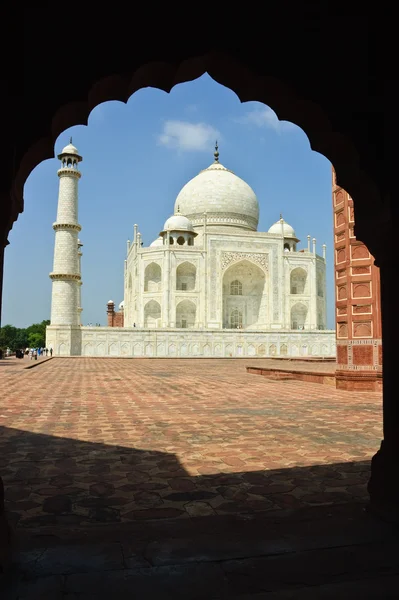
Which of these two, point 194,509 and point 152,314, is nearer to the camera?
point 194,509

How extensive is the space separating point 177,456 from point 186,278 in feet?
101

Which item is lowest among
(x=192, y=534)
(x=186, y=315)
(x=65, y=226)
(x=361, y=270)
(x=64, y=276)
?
(x=192, y=534)

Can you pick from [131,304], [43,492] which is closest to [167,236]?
[131,304]

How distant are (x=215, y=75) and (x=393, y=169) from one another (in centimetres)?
111

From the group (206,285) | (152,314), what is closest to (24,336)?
(152,314)

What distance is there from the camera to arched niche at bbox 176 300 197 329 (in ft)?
112

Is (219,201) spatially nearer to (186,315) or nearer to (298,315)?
(186,315)

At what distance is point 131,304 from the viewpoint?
38.3 m

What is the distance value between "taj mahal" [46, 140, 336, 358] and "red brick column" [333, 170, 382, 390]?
64.7 ft

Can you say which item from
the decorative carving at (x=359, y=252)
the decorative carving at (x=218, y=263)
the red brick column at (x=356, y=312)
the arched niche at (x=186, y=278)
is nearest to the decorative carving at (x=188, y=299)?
the decorative carving at (x=218, y=263)

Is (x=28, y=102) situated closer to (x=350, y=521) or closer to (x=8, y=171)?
(x=8, y=171)

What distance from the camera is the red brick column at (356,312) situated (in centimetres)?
880

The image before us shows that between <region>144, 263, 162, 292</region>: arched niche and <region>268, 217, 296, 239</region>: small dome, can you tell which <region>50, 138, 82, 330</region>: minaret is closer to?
<region>144, 263, 162, 292</region>: arched niche

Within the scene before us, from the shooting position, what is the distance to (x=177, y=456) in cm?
416
